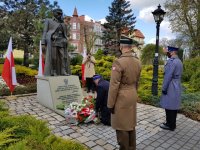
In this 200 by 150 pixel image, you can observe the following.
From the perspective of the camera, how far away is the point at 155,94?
8.41 metres

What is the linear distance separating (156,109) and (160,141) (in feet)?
9.11

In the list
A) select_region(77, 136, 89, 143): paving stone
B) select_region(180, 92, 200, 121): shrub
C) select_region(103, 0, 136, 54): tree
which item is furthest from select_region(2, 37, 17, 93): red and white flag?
select_region(103, 0, 136, 54): tree

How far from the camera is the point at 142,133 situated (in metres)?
4.87

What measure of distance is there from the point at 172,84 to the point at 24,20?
1866cm

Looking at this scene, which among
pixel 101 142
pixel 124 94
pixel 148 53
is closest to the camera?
pixel 124 94

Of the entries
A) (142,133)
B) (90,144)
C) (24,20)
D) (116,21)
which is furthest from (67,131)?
(116,21)

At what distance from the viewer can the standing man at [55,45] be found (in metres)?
6.77

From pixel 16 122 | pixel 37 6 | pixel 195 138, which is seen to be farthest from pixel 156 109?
pixel 37 6

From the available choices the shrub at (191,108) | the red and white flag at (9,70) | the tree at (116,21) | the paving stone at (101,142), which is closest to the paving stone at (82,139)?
the paving stone at (101,142)

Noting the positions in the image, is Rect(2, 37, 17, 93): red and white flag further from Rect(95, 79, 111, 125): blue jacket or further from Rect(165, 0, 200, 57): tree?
Rect(165, 0, 200, 57): tree

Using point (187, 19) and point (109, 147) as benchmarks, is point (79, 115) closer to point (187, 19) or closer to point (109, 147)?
point (109, 147)

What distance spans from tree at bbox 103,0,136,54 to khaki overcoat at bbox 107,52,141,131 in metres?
33.2

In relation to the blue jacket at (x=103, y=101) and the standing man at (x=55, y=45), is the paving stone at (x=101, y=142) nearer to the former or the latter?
the blue jacket at (x=103, y=101)

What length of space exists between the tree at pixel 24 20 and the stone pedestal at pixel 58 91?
1380 centimetres
